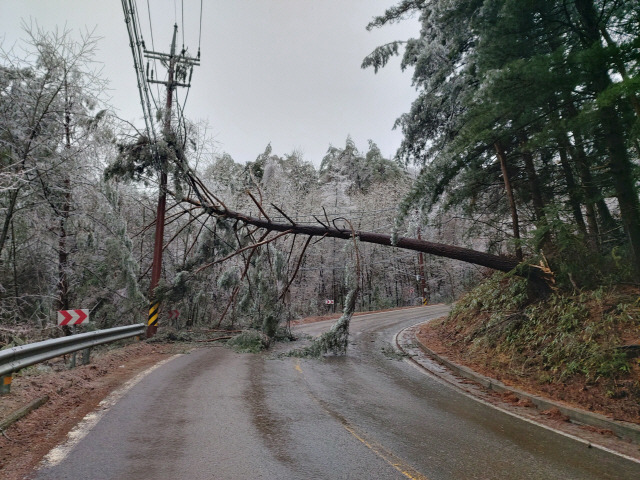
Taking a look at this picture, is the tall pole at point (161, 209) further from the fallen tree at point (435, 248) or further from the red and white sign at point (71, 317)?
the red and white sign at point (71, 317)

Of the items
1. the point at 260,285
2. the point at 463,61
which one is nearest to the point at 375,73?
the point at 463,61

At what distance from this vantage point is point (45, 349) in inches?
242

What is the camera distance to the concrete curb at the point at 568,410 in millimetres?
5152

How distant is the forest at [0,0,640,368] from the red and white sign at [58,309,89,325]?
2.69ft

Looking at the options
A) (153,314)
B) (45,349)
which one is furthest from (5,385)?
(153,314)

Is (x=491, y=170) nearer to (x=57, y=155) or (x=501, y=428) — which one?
(x=501, y=428)

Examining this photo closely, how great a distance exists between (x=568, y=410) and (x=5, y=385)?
26.5 feet

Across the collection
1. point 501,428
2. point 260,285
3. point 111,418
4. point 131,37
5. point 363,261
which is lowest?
point 501,428

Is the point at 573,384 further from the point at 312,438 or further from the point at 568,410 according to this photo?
the point at 312,438

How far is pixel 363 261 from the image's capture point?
114ft

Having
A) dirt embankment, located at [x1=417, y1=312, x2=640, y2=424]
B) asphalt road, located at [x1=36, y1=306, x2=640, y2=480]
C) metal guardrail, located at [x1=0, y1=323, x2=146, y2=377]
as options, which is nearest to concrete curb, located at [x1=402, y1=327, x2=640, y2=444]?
dirt embankment, located at [x1=417, y1=312, x2=640, y2=424]

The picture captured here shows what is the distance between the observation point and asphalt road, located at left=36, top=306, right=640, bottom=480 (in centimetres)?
367

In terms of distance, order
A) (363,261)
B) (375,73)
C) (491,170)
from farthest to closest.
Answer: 1. (363,261)
2. (375,73)
3. (491,170)

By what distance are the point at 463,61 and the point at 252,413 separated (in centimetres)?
1330
